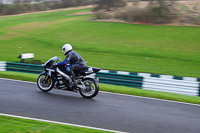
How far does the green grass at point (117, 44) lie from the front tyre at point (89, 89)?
856 centimetres

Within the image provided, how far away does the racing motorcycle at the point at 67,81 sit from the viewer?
980 centimetres

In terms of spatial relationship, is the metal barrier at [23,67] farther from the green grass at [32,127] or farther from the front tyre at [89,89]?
the green grass at [32,127]

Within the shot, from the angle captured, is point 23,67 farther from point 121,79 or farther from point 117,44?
point 117,44

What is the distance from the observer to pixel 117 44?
26.2 metres

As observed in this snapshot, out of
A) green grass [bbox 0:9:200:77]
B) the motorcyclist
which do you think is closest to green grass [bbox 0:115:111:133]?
the motorcyclist

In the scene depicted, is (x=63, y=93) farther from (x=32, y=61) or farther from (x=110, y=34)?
(x=110, y=34)

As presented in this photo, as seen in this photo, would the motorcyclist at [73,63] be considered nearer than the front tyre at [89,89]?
No

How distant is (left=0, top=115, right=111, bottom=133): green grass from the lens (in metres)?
6.08

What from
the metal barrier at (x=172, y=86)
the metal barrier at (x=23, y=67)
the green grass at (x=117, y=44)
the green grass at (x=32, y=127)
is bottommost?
the green grass at (x=32, y=127)

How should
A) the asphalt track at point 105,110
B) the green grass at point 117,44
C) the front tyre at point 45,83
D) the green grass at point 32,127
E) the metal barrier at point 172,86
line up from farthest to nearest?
1. the green grass at point 117,44
2. the metal barrier at point 172,86
3. the front tyre at point 45,83
4. the asphalt track at point 105,110
5. the green grass at point 32,127

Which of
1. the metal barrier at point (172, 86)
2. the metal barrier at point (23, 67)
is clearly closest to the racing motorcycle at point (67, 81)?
the metal barrier at point (172, 86)

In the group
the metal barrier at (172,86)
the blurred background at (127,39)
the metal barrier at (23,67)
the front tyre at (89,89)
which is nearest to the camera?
the front tyre at (89,89)

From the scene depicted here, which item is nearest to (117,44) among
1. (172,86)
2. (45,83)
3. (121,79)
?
(121,79)

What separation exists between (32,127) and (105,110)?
2.80 metres
